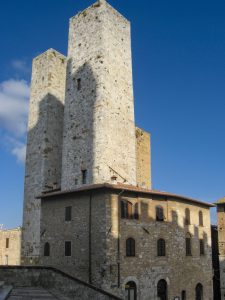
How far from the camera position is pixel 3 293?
15914mm

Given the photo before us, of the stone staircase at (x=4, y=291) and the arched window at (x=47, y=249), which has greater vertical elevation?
the arched window at (x=47, y=249)

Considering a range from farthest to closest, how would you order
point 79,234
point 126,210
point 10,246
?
point 10,246
point 79,234
point 126,210

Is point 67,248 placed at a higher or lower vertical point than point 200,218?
lower

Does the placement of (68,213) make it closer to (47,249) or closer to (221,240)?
(47,249)

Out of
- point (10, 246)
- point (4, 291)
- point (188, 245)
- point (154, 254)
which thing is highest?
point (188, 245)

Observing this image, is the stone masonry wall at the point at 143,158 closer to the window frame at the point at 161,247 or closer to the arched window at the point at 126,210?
the window frame at the point at 161,247

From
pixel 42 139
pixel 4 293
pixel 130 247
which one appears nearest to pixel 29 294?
pixel 4 293

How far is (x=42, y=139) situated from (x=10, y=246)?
388 inches

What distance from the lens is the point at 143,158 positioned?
114 ft

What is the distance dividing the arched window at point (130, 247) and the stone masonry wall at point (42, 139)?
875cm

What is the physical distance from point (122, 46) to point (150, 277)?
56.1 feet

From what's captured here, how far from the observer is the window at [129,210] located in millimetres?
21719

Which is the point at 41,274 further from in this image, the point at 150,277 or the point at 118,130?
the point at 118,130

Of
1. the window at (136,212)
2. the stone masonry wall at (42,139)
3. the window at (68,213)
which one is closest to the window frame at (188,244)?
the window at (136,212)
